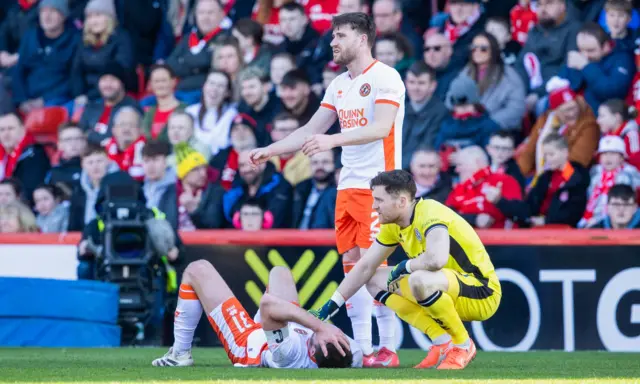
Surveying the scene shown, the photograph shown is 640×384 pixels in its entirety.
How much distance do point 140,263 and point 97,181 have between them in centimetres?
224

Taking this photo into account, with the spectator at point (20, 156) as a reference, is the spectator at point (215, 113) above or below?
above

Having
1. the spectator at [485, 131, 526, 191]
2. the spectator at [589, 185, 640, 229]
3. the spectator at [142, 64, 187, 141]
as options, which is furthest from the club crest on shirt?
→ the spectator at [142, 64, 187, 141]

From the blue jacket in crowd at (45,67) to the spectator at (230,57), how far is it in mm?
2578

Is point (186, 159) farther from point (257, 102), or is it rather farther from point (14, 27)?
point (14, 27)

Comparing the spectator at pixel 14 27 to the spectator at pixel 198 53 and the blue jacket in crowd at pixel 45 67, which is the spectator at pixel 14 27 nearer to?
the blue jacket in crowd at pixel 45 67

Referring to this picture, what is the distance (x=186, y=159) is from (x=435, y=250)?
6.53 m

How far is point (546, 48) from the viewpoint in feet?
42.8

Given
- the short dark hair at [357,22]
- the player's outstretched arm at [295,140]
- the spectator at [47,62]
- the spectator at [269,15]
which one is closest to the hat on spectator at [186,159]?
the spectator at [269,15]

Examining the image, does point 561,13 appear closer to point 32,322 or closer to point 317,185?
point 317,185

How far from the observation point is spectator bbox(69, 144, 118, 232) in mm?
13344

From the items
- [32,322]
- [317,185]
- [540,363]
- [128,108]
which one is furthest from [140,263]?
[540,363]

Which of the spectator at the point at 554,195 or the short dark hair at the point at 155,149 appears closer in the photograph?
the spectator at the point at 554,195

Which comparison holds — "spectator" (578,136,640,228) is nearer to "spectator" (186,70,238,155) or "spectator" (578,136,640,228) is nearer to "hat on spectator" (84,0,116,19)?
"spectator" (186,70,238,155)

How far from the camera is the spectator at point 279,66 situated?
45.7 feet
